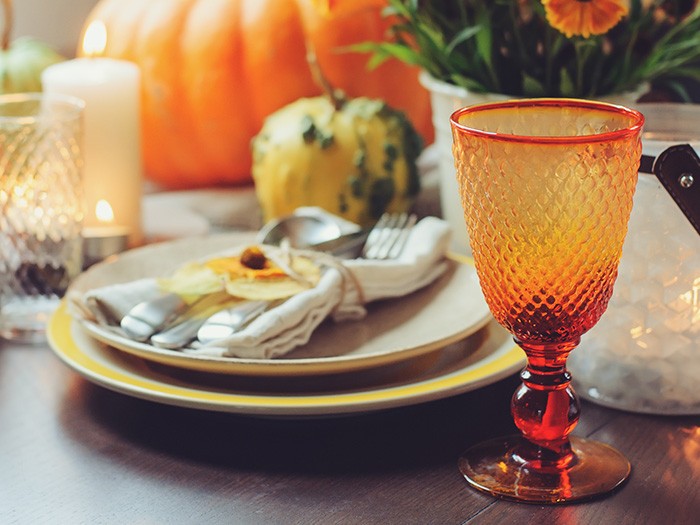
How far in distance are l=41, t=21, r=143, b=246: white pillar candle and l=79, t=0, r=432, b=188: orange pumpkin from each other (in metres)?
0.17

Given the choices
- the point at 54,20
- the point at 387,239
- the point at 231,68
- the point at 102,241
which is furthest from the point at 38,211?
the point at 54,20

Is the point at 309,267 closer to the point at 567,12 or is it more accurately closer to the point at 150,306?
the point at 150,306

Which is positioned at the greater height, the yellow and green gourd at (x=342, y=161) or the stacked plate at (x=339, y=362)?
the yellow and green gourd at (x=342, y=161)

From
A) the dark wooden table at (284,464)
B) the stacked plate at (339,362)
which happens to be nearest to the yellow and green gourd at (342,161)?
the stacked plate at (339,362)

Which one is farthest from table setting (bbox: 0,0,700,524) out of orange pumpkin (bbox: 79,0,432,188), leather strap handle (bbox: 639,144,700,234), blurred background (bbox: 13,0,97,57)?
blurred background (bbox: 13,0,97,57)

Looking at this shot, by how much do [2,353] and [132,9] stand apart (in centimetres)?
64

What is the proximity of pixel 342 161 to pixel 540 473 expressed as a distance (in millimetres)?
495

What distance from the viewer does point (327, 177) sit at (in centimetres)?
104

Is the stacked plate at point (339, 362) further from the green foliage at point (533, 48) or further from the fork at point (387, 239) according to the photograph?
the green foliage at point (533, 48)

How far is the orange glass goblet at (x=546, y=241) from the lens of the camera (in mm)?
539

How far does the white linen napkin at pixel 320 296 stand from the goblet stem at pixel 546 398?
6.7 inches

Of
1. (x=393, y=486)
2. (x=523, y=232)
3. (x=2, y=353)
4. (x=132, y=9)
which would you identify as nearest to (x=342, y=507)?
(x=393, y=486)

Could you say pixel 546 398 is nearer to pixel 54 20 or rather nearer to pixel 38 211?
pixel 38 211

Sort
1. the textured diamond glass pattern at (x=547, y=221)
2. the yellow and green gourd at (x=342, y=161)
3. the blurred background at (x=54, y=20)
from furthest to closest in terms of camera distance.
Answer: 1. the blurred background at (x=54, y=20)
2. the yellow and green gourd at (x=342, y=161)
3. the textured diamond glass pattern at (x=547, y=221)
